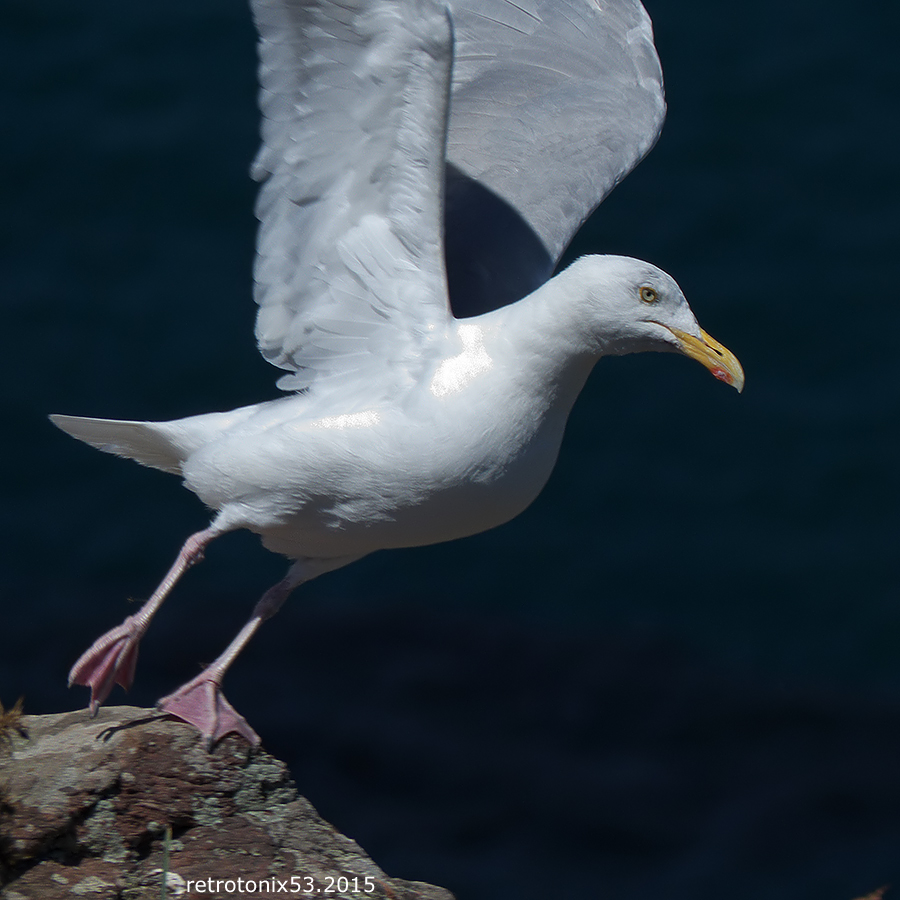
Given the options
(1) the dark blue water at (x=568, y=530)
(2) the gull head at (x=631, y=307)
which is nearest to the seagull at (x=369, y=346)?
(2) the gull head at (x=631, y=307)

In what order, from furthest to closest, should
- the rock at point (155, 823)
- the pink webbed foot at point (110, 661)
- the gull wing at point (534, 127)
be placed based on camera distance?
the gull wing at point (534, 127)
the pink webbed foot at point (110, 661)
the rock at point (155, 823)

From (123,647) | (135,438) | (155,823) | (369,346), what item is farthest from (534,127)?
(155,823)

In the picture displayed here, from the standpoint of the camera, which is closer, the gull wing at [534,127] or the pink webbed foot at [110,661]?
the pink webbed foot at [110,661]

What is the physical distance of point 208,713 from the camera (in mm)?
5137

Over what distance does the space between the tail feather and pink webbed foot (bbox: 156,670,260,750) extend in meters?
1.01

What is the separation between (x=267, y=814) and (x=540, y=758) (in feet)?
11.5

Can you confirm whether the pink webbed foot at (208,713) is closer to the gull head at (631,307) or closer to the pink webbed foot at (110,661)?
the pink webbed foot at (110,661)

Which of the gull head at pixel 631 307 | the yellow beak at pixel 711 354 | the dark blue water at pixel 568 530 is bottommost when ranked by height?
the dark blue water at pixel 568 530

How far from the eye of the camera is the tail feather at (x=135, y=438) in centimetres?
574

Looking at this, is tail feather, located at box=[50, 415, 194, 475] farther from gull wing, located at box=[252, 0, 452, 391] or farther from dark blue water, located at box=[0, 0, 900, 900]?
dark blue water, located at box=[0, 0, 900, 900]

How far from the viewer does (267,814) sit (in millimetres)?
5035

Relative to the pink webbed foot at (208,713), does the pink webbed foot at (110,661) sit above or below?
below

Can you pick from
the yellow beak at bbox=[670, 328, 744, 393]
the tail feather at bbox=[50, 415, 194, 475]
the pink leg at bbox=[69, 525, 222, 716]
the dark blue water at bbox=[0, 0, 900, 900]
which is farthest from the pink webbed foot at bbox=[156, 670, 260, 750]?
the dark blue water at bbox=[0, 0, 900, 900]

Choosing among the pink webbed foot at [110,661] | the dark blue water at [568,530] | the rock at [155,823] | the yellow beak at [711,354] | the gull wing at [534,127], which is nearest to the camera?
the rock at [155,823]
